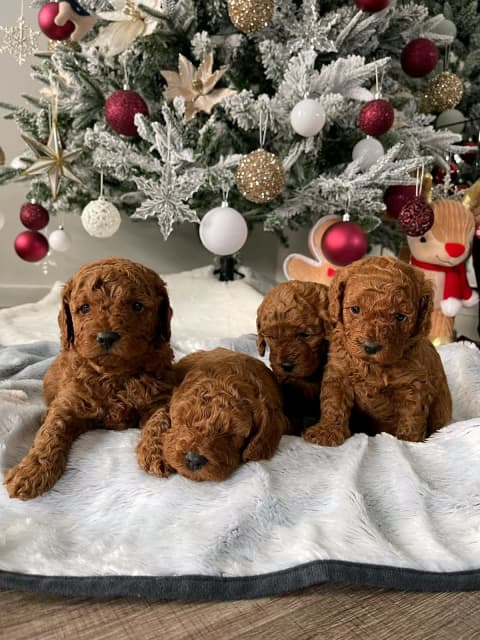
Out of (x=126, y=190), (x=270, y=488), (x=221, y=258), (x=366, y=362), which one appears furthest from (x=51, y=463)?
(x=221, y=258)

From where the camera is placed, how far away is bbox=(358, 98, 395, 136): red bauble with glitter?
1.53 m

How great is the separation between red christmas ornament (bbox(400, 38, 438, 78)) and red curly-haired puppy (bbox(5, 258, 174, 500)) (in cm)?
133

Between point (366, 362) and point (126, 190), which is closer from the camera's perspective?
point (366, 362)

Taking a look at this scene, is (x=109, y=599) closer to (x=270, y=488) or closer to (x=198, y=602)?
(x=198, y=602)

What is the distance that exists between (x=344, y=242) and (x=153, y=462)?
985 mm

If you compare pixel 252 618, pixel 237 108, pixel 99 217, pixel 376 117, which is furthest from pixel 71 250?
pixel 252 618

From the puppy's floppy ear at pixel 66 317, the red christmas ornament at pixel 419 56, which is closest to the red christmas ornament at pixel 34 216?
the puppy's floppy ear at pixel 66 317

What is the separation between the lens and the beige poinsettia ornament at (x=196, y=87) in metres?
1.61

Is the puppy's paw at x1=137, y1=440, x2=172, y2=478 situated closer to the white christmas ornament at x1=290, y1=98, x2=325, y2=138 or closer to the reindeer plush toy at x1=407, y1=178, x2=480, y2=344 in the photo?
the white christmas ornament at x1=290, y1=98, x2=325, y2=138

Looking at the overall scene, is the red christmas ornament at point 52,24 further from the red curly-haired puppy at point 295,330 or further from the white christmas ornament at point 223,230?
the red curly-haired puppy at point 295,330

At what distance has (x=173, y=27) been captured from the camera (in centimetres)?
168

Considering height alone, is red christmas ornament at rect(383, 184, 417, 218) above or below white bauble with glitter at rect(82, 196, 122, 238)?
above

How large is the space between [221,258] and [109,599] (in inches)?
71.7

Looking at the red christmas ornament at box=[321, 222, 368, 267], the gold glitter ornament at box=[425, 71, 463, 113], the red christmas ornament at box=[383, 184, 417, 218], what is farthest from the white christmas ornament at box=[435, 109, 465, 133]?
the red christmas ornament at box=[321, 222, 368, 267]
